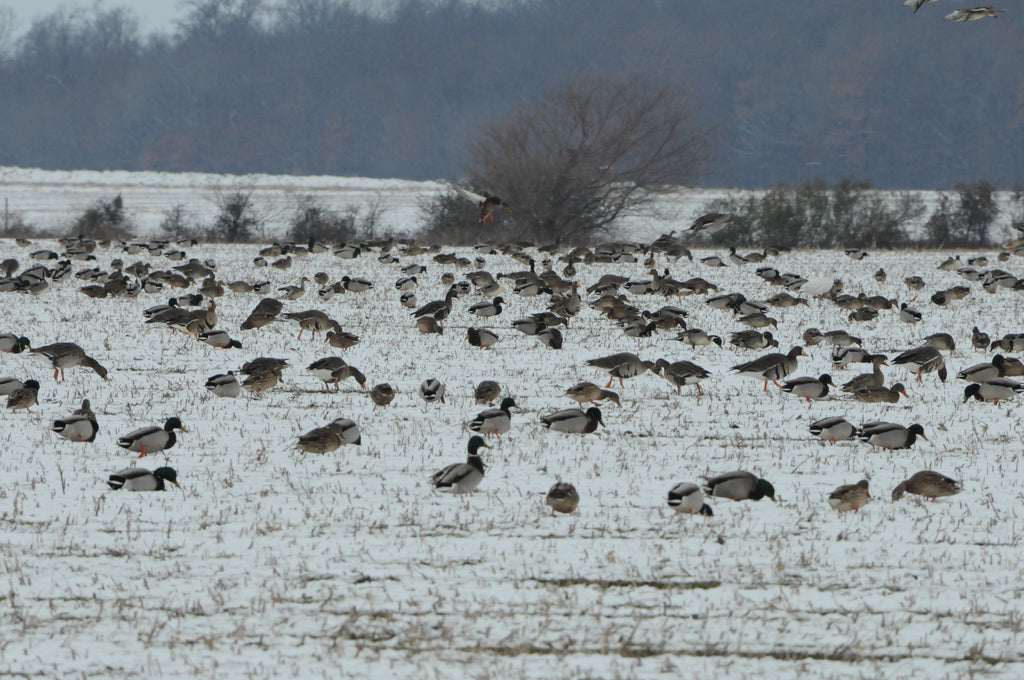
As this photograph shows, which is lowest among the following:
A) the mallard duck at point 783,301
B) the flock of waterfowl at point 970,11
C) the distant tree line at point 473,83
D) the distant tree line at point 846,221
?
the mallard duck at point 783,301

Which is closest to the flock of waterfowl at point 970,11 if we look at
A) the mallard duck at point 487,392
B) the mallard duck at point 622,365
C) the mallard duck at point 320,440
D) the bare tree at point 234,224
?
the mallard duck at point 320,440

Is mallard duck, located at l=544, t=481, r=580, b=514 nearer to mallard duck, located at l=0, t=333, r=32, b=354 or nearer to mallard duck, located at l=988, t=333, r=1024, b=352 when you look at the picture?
mallard duck, located at l=0, t=333, r=32, b=354

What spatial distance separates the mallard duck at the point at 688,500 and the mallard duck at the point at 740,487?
30 cm

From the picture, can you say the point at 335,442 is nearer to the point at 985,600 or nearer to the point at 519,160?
the point at 985,600

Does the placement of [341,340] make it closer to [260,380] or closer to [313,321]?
[313,321]

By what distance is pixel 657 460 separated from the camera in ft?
27.6

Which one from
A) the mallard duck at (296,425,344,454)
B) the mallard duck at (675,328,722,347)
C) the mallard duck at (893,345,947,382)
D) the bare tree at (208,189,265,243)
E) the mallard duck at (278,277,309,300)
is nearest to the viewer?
the mallard duck at (296,425,344,454)

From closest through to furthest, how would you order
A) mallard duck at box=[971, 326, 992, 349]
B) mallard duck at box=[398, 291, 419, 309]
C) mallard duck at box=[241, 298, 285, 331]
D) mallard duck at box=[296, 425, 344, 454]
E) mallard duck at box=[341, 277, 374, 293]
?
mallard duck at box=[296, 425, 344, 454] → mallard duck at box=[971, 326, 992, 349] → mallard duck at box=[241, 298, 285, 331] → mallard duck at box=[398, 291, 419, 309] → mallard duck at box=[341, 277, 374, 293]

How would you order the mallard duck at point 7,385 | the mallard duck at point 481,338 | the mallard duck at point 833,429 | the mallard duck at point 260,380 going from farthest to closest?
the mallard duck at point 481,338, the mallard duck at point 260,380, the mallard duck at point 7,385, the mallard duck at point 833,429

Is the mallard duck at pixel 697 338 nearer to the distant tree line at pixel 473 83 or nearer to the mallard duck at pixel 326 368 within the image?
the mallard duck at pixel 326 368

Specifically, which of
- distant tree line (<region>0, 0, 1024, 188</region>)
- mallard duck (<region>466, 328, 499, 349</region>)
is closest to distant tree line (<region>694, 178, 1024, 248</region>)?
mallard duck (<region>466, 328, 499, 349</region>)

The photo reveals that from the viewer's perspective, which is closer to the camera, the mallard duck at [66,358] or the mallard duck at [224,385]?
the mallard duck at [224,385]

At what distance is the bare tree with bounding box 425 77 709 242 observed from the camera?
4138 centimetres

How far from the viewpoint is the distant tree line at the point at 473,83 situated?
90500mm
